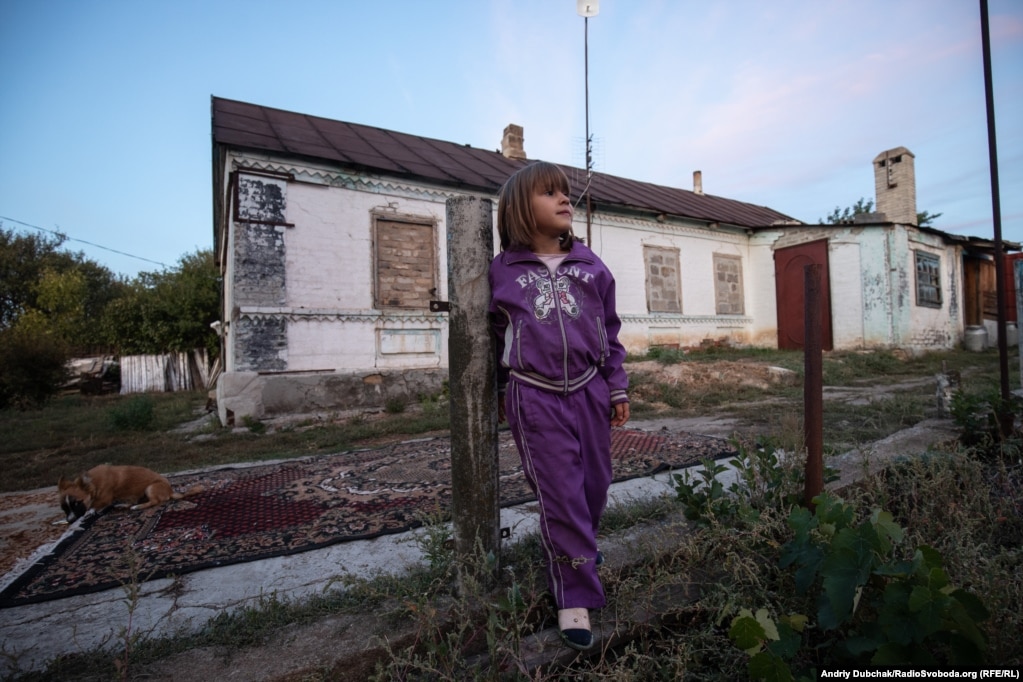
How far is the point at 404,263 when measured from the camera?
28.0ft

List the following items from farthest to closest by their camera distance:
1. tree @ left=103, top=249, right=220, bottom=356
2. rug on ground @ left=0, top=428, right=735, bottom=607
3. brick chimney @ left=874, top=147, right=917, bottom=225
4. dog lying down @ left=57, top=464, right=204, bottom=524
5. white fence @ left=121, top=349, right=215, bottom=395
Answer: tree @ left=103, top=249, right=220, bottom=356 → white fence @ left=121, top=349, right=215, bottom=395 → brick chimney @ left=874, top=147, right=917, bottom=225 → dog lying down @ left=57, top=464, right=204, bottom=524 → rug on ground @ left=0, top=428, right=735, bottom=607

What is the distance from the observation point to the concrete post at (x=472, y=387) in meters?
1.65

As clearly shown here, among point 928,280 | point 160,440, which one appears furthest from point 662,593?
point 928,280

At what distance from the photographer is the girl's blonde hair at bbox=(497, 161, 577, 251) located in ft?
5.68

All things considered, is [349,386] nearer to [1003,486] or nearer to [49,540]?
[49,540]

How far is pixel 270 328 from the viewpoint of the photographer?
7254 millimetres

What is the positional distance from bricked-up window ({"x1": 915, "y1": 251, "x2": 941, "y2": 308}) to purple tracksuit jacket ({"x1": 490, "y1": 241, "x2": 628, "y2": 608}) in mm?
14549

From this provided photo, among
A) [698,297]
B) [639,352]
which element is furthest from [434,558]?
[698,297]

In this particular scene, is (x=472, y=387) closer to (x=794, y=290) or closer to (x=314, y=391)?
(x=314, y=391)

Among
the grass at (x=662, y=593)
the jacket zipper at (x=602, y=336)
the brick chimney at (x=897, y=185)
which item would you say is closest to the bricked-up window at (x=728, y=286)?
the brick chimney at (x=897, y=185)

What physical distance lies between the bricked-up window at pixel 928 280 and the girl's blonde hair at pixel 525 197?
47.8 feet

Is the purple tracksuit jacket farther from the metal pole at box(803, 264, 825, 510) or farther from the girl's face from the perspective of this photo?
the metal pole at box(803, 264, 825, 510)

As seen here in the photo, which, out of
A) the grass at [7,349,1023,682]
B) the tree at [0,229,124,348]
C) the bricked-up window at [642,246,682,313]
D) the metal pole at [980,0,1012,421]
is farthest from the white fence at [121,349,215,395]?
the metal pole at [980,0,1012,421]

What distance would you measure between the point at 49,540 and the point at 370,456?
2.28 m
